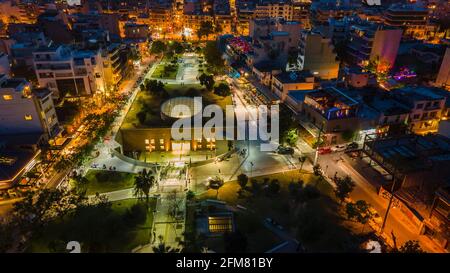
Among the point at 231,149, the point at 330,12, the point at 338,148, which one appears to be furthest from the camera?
the point at 330,12

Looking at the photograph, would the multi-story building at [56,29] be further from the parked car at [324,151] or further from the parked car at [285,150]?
the parked car at [324,151]

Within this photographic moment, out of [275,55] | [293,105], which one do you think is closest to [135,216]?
[293,105]

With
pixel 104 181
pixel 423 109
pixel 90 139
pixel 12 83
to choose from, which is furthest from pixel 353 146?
pixel 12 83

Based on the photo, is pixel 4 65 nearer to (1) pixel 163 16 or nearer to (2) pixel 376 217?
(2) pixel 376 217

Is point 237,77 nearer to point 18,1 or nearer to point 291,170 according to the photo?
point 291,170

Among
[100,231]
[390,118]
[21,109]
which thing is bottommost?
[100,231]

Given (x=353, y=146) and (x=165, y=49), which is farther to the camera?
(x=165, y=49)

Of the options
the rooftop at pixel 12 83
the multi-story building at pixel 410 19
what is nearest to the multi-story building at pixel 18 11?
the rooftop at pixel 12 83
